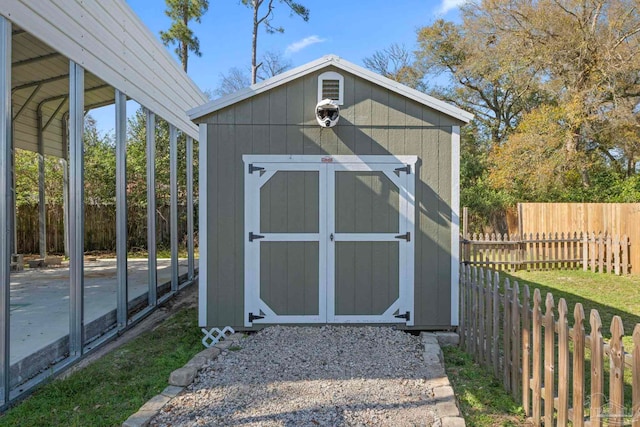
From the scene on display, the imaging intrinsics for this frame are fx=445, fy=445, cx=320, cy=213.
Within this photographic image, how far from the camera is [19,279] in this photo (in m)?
6.82

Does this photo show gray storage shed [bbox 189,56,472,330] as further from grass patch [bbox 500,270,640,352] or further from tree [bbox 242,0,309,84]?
tree [bbox 242,0,309,84]

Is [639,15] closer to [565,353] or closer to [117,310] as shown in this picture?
[565,353]

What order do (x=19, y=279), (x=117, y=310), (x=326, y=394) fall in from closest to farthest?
(x=326, y=394) < (x=117, y=310) < (x=19, y=279)

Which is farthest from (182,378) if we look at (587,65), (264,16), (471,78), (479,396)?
(471,78)

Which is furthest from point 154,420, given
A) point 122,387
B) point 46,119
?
point 46,119

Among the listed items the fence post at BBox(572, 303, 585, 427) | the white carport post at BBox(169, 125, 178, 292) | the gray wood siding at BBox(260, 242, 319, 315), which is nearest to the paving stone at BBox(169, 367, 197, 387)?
the gray wood siding at BBox(260, 242, 319, 315)

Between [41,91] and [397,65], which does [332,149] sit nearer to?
[41,91]

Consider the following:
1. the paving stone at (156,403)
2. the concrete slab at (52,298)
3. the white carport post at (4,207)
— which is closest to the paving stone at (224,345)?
the paving stone at (156,403)

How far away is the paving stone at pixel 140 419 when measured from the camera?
2.65m

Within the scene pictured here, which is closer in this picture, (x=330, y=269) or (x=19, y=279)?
(x=330, y=269)

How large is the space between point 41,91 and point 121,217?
336 cm

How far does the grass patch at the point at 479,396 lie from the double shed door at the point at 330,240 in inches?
31.4

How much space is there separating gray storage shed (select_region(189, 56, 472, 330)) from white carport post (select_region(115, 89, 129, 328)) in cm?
104

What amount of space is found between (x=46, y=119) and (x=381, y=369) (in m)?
7.68
